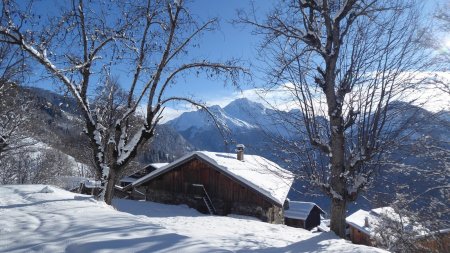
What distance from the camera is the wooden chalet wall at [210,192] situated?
64.6 feet

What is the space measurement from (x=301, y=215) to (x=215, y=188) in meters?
13.1

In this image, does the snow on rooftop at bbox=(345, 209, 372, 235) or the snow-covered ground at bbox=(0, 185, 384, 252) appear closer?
the snow-covered ground at bbox=(0, 185, 384, 252)

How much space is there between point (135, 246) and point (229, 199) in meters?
17.5

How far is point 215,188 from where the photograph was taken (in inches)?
843

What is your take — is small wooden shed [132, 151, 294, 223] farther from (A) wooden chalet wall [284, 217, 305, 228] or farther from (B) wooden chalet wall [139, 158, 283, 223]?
(A) wooden chalet wall [284, 217, 305, 228]

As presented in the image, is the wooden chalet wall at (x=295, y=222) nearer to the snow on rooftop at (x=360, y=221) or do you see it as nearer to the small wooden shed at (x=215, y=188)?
the snow on rooftop at (x=360, y=221)

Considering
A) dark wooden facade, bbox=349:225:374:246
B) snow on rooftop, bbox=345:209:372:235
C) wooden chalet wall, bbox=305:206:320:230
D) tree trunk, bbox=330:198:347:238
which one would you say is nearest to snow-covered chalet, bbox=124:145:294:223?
tree trunk, bbox=330:198:347:238

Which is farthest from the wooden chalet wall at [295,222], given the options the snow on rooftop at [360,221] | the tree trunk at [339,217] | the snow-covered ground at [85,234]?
the snow-covered ground at [85,234]

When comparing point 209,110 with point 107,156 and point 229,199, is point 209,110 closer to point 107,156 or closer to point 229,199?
point 107,156

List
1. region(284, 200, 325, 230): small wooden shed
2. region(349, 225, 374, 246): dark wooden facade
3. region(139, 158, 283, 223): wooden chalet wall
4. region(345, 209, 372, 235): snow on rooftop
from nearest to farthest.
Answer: region(139, 158, 283, 223): wooden chalet wall, region(345, 209, 372, 235): snow on rooftop, region(284, 200, 325, 230): small wooden shed, region(349, 225, 374, 246): dark wooden facade

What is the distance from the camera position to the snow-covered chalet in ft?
63.7

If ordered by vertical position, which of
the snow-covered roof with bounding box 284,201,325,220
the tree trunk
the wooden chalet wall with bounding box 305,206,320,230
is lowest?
the wooden chalet wall with bounding box 305,206,320,230

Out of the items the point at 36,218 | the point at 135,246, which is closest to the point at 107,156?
the point at 36,218

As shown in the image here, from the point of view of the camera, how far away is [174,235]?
164 inches
